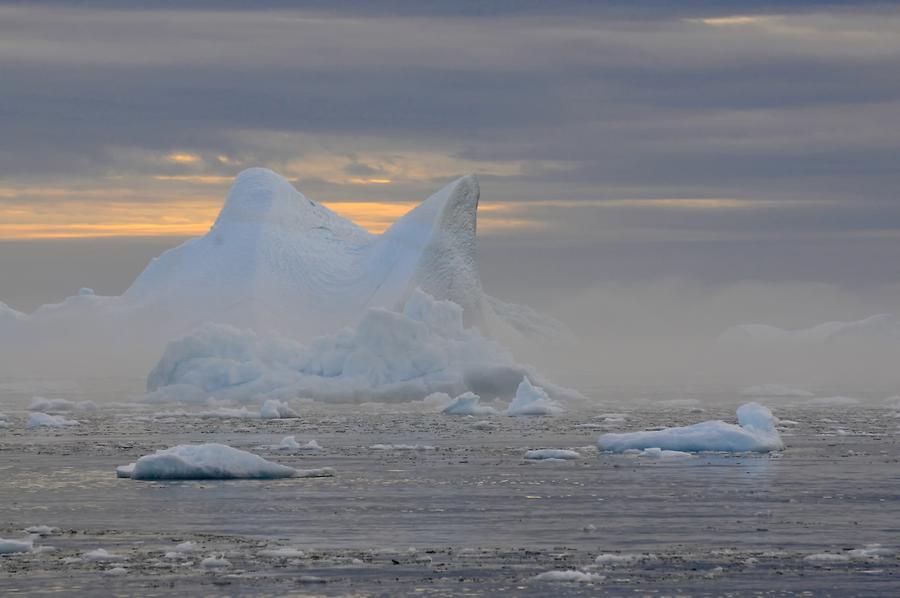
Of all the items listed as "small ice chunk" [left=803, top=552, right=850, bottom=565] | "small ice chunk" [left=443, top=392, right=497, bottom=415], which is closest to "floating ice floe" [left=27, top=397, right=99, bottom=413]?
"small ice chunk" [left=443, top=392, right=497, bottom=415]

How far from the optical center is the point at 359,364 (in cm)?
5891

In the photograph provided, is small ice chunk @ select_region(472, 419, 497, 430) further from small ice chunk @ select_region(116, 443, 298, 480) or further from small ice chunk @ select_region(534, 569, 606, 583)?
small ice chunk @ select_region(534, 569, 606, 583)

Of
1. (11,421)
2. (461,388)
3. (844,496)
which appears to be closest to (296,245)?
(461,388)

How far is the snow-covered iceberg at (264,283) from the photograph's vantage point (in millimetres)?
71438

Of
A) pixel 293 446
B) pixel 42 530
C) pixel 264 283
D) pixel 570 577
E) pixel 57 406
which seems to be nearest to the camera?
pixel 570 577

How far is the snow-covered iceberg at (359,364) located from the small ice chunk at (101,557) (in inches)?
1470

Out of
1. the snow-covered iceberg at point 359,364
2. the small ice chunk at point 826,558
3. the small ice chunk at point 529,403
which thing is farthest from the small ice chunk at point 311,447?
the snow-covered iceberg at point 359,364

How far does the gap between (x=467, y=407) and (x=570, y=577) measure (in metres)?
35.6

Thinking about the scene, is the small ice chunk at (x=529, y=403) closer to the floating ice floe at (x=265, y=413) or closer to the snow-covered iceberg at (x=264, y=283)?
the floating ice floe at (x=265, y=413)

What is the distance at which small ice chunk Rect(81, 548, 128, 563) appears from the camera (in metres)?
19.4

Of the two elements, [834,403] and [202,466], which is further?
[834,403]

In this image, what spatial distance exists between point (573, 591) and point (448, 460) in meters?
17.2

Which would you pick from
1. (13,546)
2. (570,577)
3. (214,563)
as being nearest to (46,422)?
(13,546)

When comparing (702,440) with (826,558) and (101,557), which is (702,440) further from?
(101,557)
